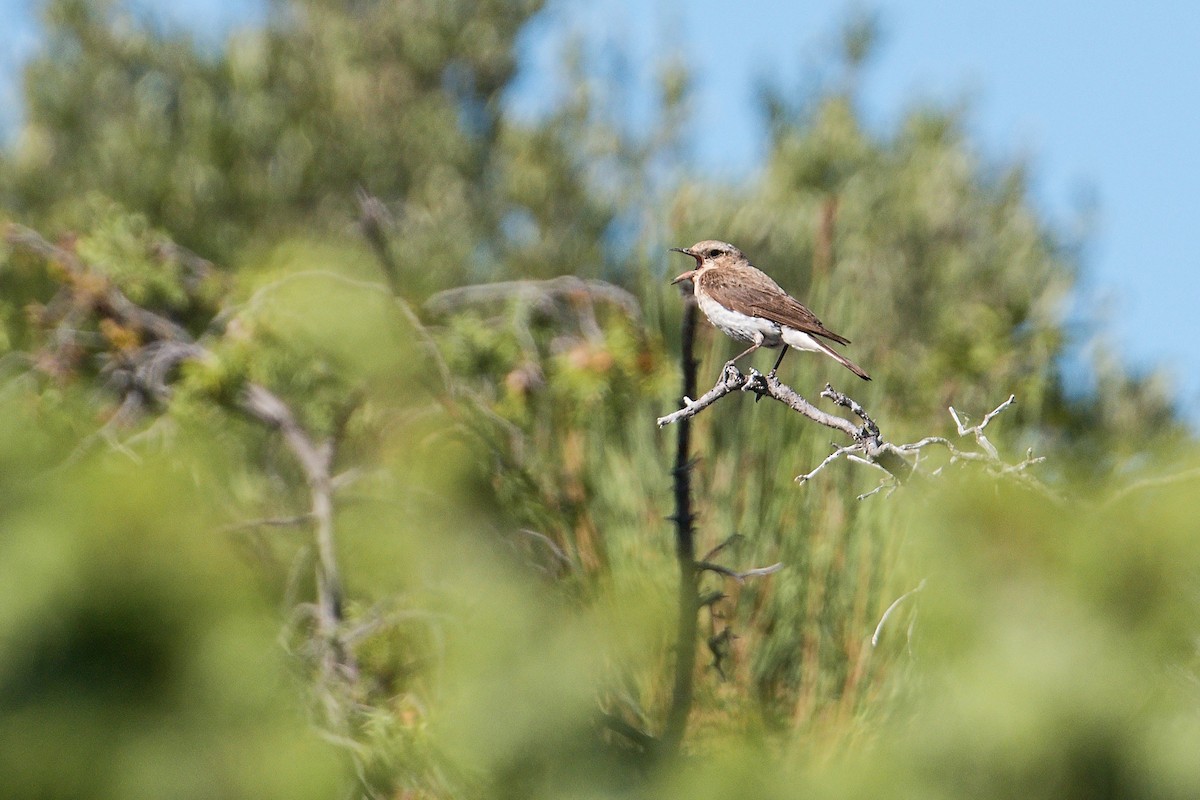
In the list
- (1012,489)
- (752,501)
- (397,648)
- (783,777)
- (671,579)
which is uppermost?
(1012,489)

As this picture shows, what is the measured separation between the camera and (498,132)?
13984mm

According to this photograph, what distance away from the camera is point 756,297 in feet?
8.64

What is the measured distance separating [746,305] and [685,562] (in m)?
0.54

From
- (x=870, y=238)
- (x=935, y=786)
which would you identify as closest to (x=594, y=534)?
(x=935, y=786)

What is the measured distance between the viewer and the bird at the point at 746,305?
98.0 inches

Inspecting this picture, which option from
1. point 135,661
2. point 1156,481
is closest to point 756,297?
point 1156,481

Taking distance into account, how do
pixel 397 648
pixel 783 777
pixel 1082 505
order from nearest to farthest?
pixel 1082 505
pixel 783 777
pixel 397 648

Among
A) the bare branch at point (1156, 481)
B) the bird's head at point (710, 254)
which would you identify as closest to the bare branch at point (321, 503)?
the bird's head at point (710, 254)

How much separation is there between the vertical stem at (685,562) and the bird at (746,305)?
0.07m

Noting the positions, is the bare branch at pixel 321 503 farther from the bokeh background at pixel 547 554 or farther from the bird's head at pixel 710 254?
the bird's head at pixel 710 254

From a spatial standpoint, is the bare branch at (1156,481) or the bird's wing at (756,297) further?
the bird's wing at (756,297)

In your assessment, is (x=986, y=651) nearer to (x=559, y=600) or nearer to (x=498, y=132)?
(x=559, y=600)

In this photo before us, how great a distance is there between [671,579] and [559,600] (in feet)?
0.84

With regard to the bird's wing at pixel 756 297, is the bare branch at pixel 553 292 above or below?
below
